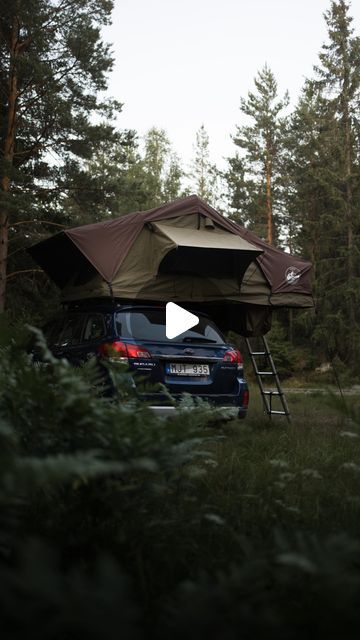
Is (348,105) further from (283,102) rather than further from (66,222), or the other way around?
(66,222)

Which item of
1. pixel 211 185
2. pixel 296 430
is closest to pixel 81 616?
pixel 296 430

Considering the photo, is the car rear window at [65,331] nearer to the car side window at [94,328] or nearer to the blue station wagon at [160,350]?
the blue station wagon at [160,350]

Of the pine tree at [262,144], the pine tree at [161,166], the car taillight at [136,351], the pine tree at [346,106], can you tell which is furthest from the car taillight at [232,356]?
the pine tree at [161,166]

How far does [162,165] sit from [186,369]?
44.3 meters

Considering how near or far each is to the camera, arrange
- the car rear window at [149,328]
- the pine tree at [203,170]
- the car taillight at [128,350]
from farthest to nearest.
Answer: the pine tree at [203,170] → the car rear window at [149,328] → the car taillight at [128,350]

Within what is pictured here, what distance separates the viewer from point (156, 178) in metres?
48.4

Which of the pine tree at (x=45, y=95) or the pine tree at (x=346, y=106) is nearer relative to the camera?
the pine tree at (x=45, y=95)

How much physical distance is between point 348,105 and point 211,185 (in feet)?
53.3

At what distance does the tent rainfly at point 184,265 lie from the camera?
772cm

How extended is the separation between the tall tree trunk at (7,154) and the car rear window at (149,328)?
8.65m

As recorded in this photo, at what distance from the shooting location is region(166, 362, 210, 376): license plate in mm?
6927

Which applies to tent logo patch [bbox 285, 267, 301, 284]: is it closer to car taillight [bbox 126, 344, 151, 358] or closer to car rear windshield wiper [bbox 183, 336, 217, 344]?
car rear windshield wiper [bbox 183, 336, 217, 344]

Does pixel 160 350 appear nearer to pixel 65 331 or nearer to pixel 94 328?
pixel 94 328

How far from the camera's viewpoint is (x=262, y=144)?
127 ft
